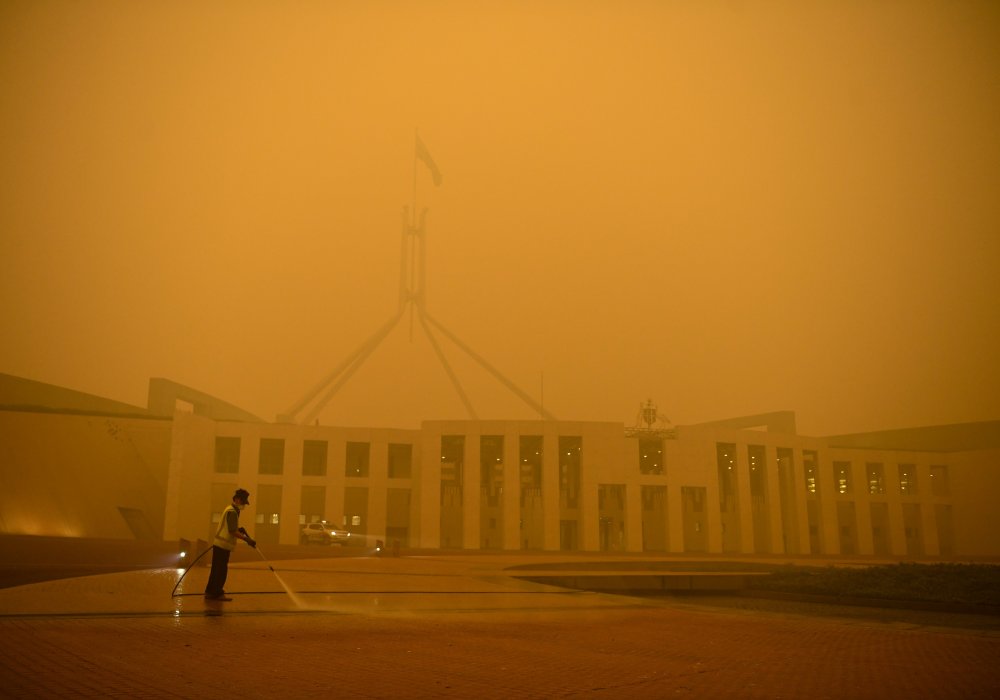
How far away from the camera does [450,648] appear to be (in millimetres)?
8000

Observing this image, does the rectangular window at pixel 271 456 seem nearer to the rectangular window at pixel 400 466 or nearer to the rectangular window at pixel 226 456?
the rectangular window at pixel 226 456

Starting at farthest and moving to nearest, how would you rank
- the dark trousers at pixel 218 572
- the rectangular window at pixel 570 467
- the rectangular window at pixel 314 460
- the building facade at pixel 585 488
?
the rectangular window at pixel 314 460 → the rectangular window at pixel 570 467 → the building facade at pixel 585 488 → the dark trousers at pixel 218 572

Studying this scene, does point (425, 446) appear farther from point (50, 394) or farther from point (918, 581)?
point (918, 581)

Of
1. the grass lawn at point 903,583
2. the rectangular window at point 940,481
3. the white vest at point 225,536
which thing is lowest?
the grass lawn at point 903,583

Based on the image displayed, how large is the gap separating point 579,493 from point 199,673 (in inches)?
1834

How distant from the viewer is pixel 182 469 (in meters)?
47.8

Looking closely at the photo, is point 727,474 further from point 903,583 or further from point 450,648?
point 450,648

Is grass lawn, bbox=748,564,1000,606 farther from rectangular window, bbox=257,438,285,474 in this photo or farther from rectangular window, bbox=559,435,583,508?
rectangular window, bbox=257,438,285,474

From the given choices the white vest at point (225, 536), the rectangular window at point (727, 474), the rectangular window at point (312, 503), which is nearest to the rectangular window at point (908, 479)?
the rectangular window at point (727, 474)

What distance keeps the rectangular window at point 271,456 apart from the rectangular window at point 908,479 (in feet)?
151

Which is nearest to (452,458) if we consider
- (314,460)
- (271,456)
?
(314,460)

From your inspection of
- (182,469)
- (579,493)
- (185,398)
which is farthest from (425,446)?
(185,398)

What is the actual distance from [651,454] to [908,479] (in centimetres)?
2135

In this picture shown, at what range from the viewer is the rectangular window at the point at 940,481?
62.5m
